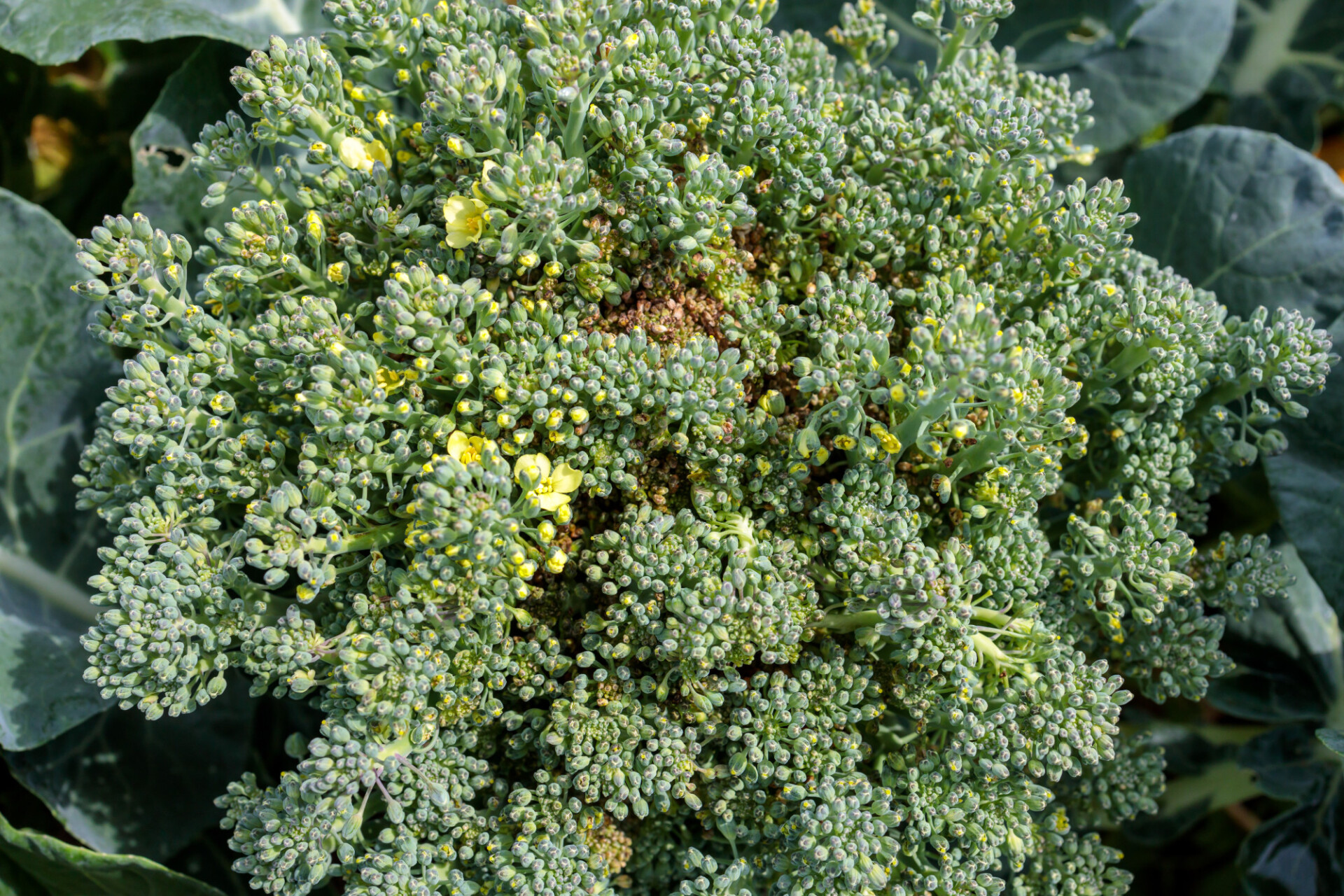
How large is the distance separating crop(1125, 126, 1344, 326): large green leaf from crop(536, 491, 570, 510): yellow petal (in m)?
1.30

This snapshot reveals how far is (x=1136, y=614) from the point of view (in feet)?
A: 3.97

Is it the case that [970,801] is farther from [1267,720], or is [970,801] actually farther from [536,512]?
[1267,720]

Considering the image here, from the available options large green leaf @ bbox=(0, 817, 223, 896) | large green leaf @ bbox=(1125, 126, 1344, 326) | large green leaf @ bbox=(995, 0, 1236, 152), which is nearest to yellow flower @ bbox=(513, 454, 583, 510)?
large green leaf @ bbox=(0, 817, 223, 896)

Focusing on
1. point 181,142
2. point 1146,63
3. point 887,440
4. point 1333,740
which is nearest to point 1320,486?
point 1333,740

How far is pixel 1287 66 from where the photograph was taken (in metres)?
2.20

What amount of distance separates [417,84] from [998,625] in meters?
1.09

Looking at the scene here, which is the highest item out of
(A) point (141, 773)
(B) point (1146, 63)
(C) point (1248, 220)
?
(B) point (1146, 63)

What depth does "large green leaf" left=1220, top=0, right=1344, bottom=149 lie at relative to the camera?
2139 millimetres

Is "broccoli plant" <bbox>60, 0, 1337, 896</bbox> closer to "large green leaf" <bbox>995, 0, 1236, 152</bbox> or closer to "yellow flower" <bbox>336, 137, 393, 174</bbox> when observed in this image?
"yellow flower" <bbox>336, 137, 393, 174</bbox>

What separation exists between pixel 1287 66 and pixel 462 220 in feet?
7.15

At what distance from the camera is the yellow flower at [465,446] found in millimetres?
1095

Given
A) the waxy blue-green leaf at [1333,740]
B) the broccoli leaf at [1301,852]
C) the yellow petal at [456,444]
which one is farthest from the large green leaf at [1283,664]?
the yellow petal at [456,444]

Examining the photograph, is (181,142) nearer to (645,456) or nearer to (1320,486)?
(645,456)

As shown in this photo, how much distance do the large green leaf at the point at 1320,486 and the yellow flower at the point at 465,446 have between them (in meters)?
1.32
